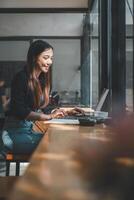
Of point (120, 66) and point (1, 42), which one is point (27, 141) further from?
point (1, 42)

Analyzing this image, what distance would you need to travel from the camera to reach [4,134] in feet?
7.77

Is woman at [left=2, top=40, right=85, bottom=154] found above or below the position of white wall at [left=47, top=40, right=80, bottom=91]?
below

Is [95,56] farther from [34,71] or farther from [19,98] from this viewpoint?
[19,98]

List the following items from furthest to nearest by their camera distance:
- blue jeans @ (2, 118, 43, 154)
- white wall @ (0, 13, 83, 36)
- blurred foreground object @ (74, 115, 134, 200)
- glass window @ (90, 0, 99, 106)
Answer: white wall @ (0, 13, 83, 36) → glass window @ (90, 0, 99, 106) → blue jeans @ (2, 118, 43, 154) → blurred foreground object @ (74, 115, 134, 200)

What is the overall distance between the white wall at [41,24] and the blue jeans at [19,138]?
3915mm

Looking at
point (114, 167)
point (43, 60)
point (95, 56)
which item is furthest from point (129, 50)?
point (114, 167)

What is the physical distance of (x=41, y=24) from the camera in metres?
6.19

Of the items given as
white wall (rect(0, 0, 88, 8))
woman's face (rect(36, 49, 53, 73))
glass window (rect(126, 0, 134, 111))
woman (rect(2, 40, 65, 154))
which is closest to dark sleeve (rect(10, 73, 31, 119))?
woman (rect(2, 40, 65, 154))

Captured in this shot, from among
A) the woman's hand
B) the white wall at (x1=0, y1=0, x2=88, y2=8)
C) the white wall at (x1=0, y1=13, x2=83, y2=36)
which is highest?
the white wall at (x1=0, y1=0, x2=88, y2=8)

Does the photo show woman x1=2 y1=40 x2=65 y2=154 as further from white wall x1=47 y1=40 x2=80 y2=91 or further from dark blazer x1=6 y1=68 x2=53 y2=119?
white wall x1=47 y1=40 x2=80 y2=91

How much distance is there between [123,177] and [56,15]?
580 centimetres

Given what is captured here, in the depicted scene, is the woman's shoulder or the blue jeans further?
the woman's shoulder

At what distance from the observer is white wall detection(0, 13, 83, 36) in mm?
6094

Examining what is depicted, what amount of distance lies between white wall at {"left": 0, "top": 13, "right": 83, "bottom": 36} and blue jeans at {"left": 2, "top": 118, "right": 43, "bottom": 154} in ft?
12.8
